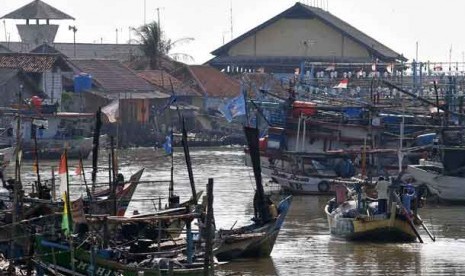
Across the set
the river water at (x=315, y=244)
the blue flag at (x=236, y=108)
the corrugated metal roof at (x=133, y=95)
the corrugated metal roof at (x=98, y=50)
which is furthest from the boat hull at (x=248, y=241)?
the corrugated metal roof at (x=98, y=50)

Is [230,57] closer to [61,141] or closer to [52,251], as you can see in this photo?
[61,141]

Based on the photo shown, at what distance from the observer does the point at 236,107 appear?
4294 cm

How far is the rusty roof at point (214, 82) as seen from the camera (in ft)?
282

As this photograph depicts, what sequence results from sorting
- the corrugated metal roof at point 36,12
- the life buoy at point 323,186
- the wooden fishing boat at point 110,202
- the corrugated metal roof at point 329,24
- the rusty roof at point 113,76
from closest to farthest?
the wooden fishing boat at point 110,202
the life buoy at point 323,186
the rusty roof at point 113,76
the corrugated metal roof at point 329,24
the corrugated metal roof at point 36,12

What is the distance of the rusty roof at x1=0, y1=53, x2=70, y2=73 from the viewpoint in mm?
71625

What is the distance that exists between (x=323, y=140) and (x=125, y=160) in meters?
14.4

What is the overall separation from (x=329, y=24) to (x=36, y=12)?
16.5 meters

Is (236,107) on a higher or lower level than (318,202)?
higher

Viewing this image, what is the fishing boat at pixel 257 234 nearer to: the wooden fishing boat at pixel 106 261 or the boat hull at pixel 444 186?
the wooden fishing boat at pixel 106 261

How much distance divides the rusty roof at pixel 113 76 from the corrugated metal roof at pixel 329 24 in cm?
771

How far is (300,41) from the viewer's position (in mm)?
87562

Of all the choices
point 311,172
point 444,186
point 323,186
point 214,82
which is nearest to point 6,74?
point 214,82

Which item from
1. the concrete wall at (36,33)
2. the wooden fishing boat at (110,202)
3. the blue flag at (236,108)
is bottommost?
the wooden fishing boat at (110,202)

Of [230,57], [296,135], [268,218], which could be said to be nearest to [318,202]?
[296,135]
